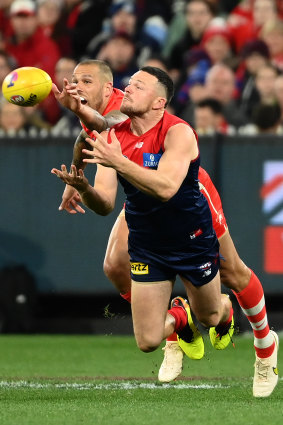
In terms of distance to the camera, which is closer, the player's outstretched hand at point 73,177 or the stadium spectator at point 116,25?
the player's outstretched hand at point 73,177

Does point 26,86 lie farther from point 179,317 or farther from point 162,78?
point 179,317

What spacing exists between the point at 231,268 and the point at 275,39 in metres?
6.45

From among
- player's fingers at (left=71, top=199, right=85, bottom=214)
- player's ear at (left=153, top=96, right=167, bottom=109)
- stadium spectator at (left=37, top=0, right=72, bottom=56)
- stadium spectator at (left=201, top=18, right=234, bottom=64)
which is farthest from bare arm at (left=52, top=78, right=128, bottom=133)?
stadium spectator at (left=37, top=0, right=72, bottom=56)

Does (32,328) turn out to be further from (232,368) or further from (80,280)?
(232,368)

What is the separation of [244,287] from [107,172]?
4.39 ft

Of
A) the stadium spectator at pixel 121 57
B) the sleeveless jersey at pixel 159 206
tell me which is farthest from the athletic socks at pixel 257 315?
the stadium spectator at pixel 121 57

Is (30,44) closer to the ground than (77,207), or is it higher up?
closer to the ground

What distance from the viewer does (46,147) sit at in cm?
1170

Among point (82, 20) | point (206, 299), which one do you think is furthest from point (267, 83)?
point (206, 299)

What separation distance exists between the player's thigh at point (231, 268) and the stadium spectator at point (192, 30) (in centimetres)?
670

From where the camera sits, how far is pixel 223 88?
12.7 meters

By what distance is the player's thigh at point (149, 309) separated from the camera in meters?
7.00

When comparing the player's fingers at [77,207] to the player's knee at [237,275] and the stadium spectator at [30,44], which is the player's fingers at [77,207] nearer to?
the player's knee at [237,275]

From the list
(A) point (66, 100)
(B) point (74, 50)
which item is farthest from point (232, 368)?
(B) point (74, 50)
